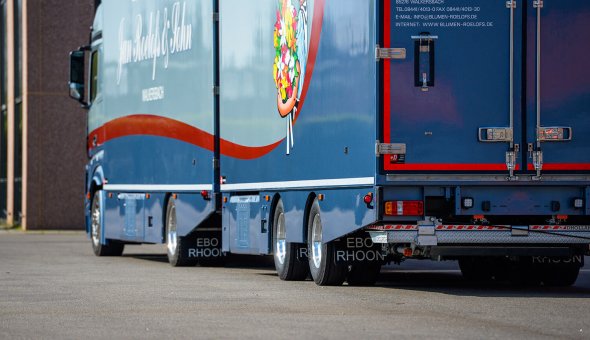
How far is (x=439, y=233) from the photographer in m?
15.1

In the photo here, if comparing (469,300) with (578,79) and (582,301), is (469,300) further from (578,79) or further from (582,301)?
(578,79)

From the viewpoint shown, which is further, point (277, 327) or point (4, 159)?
point (4, 159)

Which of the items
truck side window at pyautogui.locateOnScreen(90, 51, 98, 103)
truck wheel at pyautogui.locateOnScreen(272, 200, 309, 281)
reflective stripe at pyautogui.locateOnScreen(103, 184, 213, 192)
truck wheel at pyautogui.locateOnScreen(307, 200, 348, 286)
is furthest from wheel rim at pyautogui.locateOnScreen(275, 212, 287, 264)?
truck side window at pyautogui.locateOnScreen(90, 51, 98, 103)

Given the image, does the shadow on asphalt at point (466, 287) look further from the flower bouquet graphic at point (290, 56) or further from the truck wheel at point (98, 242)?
the truck wheel at point (98, 242)

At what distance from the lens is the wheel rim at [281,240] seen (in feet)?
59.2

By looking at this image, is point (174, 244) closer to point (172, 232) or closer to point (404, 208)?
point (172, 232)

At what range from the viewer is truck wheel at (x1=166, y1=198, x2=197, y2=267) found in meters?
21.8

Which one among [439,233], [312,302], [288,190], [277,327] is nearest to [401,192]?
[439,233]

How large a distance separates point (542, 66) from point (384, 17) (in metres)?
1.71

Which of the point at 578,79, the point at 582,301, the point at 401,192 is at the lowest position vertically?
the point at 582,301

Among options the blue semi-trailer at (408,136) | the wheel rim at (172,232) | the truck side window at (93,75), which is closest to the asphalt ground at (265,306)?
the blue semi-trailer at (408,136)

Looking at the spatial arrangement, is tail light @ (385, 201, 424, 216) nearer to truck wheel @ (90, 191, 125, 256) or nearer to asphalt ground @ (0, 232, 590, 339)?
asphalt ground @ (0, 232, 590, 339)

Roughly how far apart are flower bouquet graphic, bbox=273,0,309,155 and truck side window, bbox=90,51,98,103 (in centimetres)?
888

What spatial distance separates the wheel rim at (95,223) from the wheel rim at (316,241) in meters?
9.62
